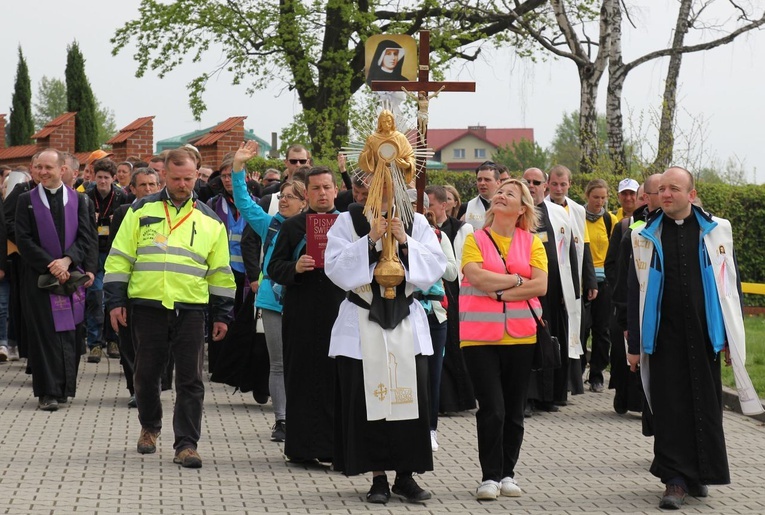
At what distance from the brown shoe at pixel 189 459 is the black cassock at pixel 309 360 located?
0.58 meters

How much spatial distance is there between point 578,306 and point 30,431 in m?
4.79

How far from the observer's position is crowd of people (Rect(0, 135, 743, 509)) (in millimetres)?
7875

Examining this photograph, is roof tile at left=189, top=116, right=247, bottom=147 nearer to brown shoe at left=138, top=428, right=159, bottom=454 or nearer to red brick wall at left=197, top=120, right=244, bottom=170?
red brick wall at left=197, top=120, right=244, bottom=170

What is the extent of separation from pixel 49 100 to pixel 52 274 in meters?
103

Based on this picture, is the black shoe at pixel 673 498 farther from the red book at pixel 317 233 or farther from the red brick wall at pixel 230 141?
the red brick wall at pixel 230 141

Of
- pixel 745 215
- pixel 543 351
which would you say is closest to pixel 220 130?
pixel 745 215

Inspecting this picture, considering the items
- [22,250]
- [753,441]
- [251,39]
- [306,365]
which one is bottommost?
[753,441]

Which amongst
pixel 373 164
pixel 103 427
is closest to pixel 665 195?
pixel 373 164

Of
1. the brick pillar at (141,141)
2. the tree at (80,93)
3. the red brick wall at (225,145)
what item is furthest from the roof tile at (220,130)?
the tree at (80,93)

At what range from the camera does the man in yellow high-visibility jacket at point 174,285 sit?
9.04m

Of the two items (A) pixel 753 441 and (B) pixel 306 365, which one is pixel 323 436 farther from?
(A) pixel 753 441

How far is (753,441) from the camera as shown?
10.6m

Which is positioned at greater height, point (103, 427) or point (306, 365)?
point (306, 365)

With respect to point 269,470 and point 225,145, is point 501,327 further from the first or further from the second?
point 225,145
